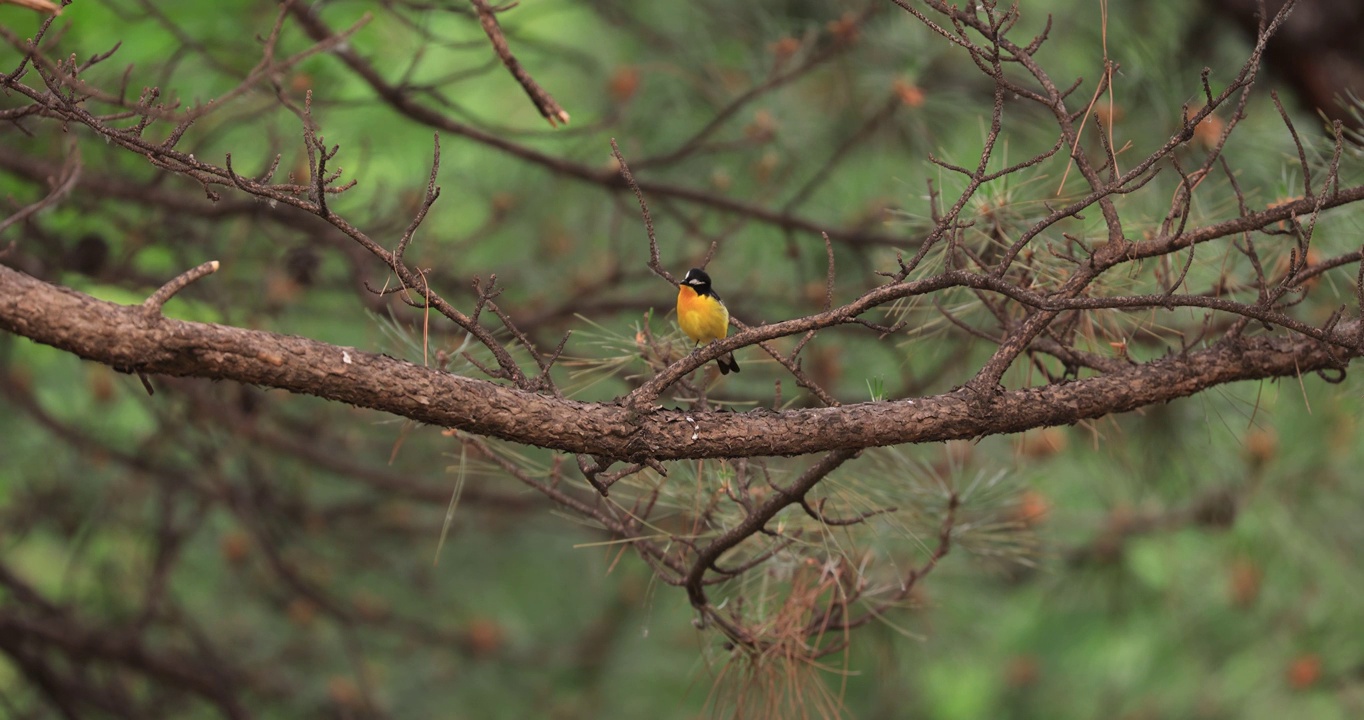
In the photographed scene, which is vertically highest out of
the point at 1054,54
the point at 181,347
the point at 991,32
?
the point at 1054,54

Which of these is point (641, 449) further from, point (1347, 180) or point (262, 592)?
point (262, 592)

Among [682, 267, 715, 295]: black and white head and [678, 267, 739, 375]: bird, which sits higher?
[682, 267, 715, 295]: black and white head

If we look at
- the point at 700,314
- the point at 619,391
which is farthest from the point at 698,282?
the point at 619,391

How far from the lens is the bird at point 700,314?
8.74ft

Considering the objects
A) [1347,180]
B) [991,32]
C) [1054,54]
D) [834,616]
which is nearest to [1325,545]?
[1054,54]

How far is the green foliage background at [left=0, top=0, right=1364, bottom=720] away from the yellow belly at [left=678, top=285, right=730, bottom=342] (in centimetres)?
28

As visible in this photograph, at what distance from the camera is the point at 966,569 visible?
5.34 meters

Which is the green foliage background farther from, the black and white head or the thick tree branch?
the thick tree branch

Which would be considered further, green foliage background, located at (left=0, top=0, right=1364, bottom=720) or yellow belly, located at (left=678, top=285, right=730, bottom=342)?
green foliage background, located at (left=0, top=0, right=1364, bottom=720)

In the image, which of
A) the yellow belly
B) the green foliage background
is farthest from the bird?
the green foliage background

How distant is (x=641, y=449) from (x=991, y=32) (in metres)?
0.83

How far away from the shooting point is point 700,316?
8.80 ft

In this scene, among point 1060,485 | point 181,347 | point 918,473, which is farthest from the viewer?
point 1060,485

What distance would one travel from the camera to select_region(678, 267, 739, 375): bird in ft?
8.74
